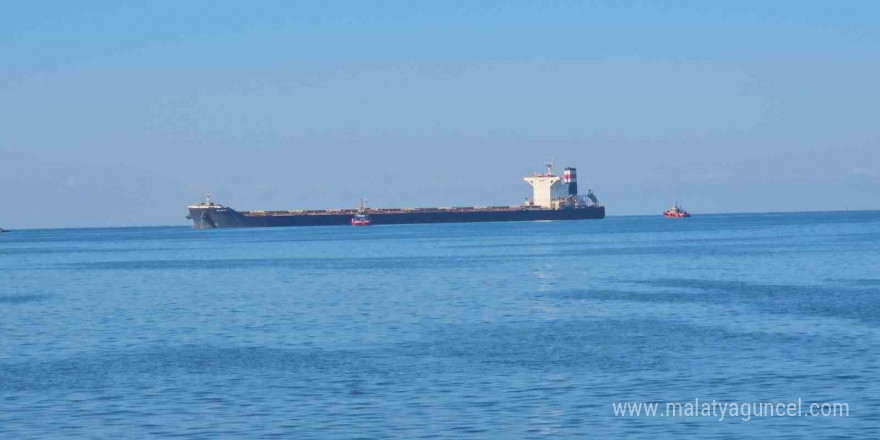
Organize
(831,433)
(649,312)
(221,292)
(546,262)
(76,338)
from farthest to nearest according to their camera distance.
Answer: (546,262)
(221,292)
(649,312)
(76,338)
(831,433)

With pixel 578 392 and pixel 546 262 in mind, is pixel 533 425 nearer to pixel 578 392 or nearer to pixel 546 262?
pixel 578 392

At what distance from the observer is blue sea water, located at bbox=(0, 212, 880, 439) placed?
20984 mm

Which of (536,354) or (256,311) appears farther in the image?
(256,311)

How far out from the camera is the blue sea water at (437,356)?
20984 millimetres

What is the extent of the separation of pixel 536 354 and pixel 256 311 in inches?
684

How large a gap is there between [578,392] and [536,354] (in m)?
5.90

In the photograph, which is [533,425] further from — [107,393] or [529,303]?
[529,303]

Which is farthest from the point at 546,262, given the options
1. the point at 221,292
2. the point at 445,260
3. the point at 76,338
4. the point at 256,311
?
the point at 76,338

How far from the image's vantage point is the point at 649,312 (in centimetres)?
4088

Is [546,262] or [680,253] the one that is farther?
[680,253]

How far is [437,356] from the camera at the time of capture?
29.3m

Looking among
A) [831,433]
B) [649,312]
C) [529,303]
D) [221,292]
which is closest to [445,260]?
[221,292]

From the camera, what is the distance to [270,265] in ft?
268

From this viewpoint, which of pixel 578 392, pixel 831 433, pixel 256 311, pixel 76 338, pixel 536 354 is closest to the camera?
pixel 831 433
